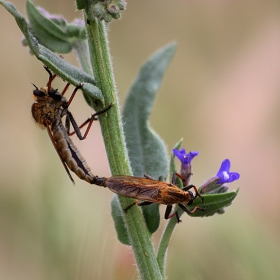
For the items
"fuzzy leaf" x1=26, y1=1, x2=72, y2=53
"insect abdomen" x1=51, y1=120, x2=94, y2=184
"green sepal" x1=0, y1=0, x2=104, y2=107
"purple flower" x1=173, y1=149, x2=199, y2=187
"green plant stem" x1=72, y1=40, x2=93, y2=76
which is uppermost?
"fuzzy leaf" x1=26, y1=1, x2=72, y2=53

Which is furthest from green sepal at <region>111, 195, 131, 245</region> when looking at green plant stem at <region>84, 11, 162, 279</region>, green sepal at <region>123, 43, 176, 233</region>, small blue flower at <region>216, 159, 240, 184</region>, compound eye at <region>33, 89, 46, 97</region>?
compound eye at <region>33, 89, 46, 97</region>

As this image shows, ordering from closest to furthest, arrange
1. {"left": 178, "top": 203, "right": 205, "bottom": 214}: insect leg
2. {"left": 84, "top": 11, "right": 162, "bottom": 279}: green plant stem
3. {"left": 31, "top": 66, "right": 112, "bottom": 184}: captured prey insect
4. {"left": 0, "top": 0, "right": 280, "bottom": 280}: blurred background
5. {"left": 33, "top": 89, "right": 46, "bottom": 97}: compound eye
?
1. {"left": 84, "top": 11, "right": 162, "bottom": 279}: green plant stem
2. {"left": 178, "top": 203, "right": 205, "bottom": 214}: insect leg
3. {"left": 31, "top": 66, "right": 112, "bottom": 184}: captured prey insect
4. {"left": 33, "top": 89, "right": 46, "bottom": 97}: compound eye
5. {"left": 0, "top": 0, "right": 280, "bottom": 280}: blurred background

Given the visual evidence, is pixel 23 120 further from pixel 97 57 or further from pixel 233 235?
pixel 97 57

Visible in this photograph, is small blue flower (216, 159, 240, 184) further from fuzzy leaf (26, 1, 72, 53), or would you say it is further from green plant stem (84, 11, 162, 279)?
fuzzy leaf (26, 1, 72, 53)

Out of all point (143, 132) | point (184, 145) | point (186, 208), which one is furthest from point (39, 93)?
point (184, 145)

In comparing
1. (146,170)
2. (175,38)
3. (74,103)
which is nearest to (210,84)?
(175,38)

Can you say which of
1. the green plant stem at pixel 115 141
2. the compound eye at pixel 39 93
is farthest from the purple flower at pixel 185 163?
the compound eye at pixel 39 93
